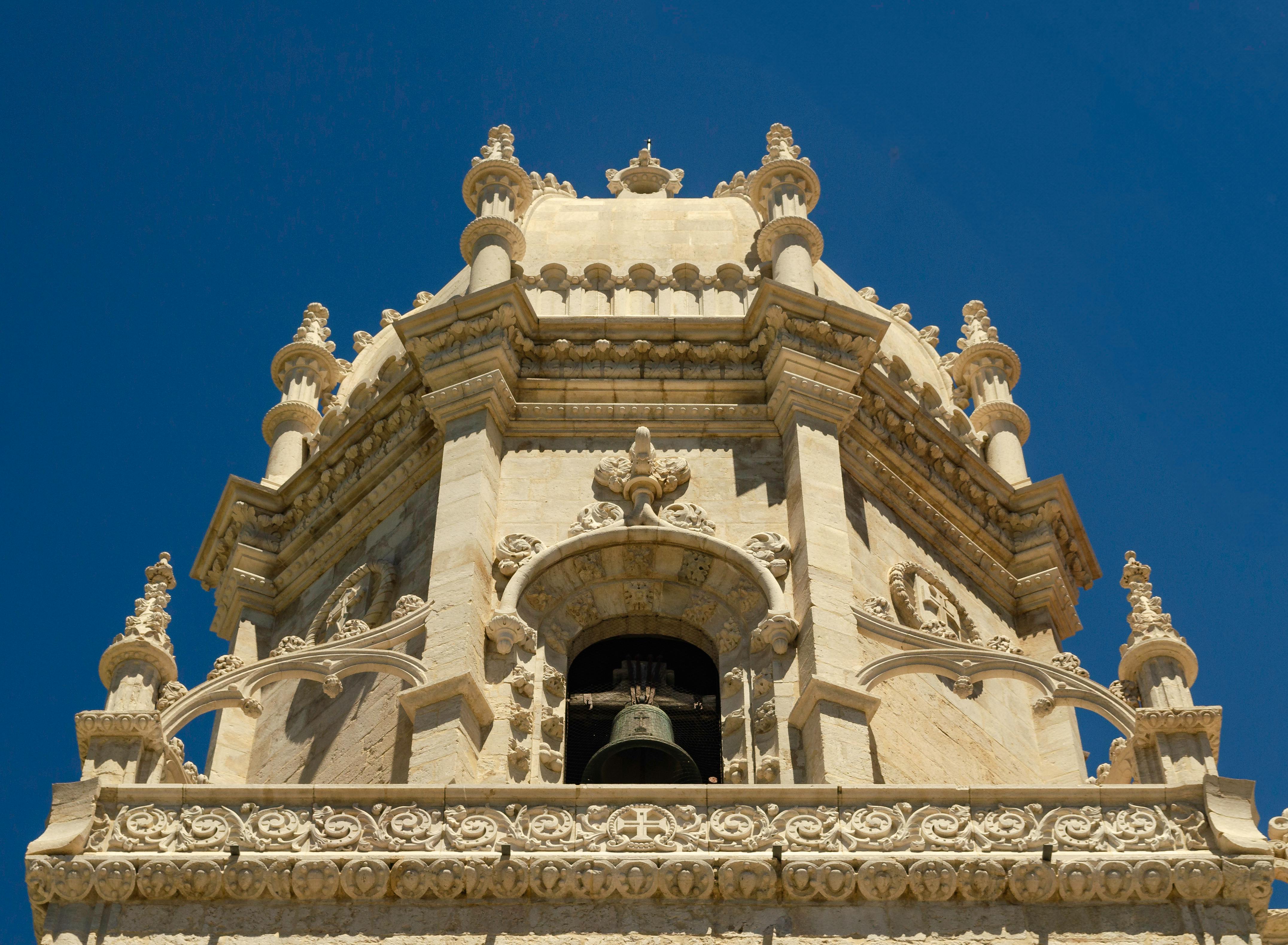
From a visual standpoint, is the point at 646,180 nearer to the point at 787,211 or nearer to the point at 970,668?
the point at 787,211

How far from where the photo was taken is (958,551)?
31594 millimetres

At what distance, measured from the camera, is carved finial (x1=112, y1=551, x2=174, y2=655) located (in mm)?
24781

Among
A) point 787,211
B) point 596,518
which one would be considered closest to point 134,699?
point 596,518

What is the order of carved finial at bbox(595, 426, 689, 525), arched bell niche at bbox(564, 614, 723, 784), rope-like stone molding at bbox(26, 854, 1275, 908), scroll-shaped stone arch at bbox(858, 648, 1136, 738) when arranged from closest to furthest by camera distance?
rope-like stone molding at bbox(26, 854, 1275, 908) < scroll-shaped stone arch at bbox(858, 648, 1136, 738) < arched bell niche at bbox(564, 614, 723, 784) < carved finial at bbox(595, 426, 689, 525)

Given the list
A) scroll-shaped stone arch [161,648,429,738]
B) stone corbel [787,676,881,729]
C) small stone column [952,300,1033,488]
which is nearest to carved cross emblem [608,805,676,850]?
stone corbel [787,676,881,729]

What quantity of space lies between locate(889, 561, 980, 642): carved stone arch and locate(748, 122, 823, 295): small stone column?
4015 millimetres

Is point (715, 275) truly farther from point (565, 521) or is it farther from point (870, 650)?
point (870, 650)

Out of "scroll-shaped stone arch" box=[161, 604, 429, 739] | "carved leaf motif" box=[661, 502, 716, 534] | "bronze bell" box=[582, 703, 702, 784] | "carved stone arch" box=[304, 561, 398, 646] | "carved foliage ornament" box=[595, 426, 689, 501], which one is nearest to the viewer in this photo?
"bronze bell" box=[582, 703, 702, 784]

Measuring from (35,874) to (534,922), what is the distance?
460 cm

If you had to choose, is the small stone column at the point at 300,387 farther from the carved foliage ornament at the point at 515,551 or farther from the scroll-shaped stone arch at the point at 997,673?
the scroll-shaped stone arch at the point at 997,673

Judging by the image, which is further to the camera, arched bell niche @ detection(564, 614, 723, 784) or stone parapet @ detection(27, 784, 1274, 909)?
arched bell niche @ detection(564, 614, 723, 784)

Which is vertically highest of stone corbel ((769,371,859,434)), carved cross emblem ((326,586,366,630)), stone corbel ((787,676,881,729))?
stone corbel ((769,371,859,434))

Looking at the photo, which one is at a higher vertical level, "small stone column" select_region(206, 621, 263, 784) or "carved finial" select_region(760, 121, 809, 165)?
"carved finial" select_region(760, 121, 809, 165)

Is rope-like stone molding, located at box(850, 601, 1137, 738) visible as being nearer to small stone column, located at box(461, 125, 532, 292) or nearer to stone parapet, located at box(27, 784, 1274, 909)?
stone parapet, located at box(27, 784, 1274, 909)
